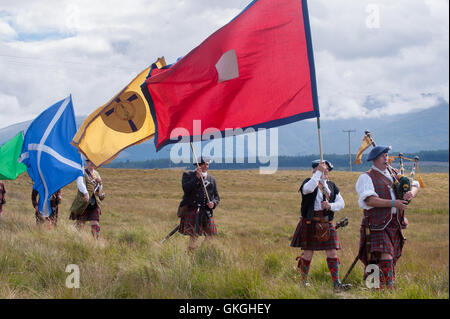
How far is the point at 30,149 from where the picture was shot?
10820 millimetres

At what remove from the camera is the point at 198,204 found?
9250 millimetres

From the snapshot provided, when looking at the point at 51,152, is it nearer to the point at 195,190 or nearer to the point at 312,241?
the point at 195,190

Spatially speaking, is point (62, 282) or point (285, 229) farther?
point (285, 229)

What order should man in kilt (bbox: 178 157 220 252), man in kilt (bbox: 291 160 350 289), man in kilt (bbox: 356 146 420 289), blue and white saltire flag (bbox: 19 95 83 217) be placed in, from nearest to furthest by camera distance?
man in kilt (bbox: 356 146 420 289)
man in kilt (bbox: 291 160 350 289)
man in kilt (bbox: 178 157 220 252)
blue and white saltire flag (bbox: 19 95 83 217)

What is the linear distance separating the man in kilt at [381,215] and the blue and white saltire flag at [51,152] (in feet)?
20.3

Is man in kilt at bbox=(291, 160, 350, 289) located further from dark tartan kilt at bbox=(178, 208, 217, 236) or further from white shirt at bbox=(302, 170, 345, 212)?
dark tartan kilt at bbox=(178, 208, 217, 236)

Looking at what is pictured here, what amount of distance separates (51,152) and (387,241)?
7.19 meters

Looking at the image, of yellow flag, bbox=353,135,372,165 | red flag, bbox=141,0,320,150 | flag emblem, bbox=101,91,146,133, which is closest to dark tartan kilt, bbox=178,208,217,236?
flag emblem, bbox=101,91,146,133

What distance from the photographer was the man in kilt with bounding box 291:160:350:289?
22.9ft

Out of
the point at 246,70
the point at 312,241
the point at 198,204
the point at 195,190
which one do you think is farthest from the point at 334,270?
the point at 195,190

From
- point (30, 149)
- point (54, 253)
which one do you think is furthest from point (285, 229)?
point (54, 253)

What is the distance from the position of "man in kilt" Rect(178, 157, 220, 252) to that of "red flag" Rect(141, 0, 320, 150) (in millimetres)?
2353
